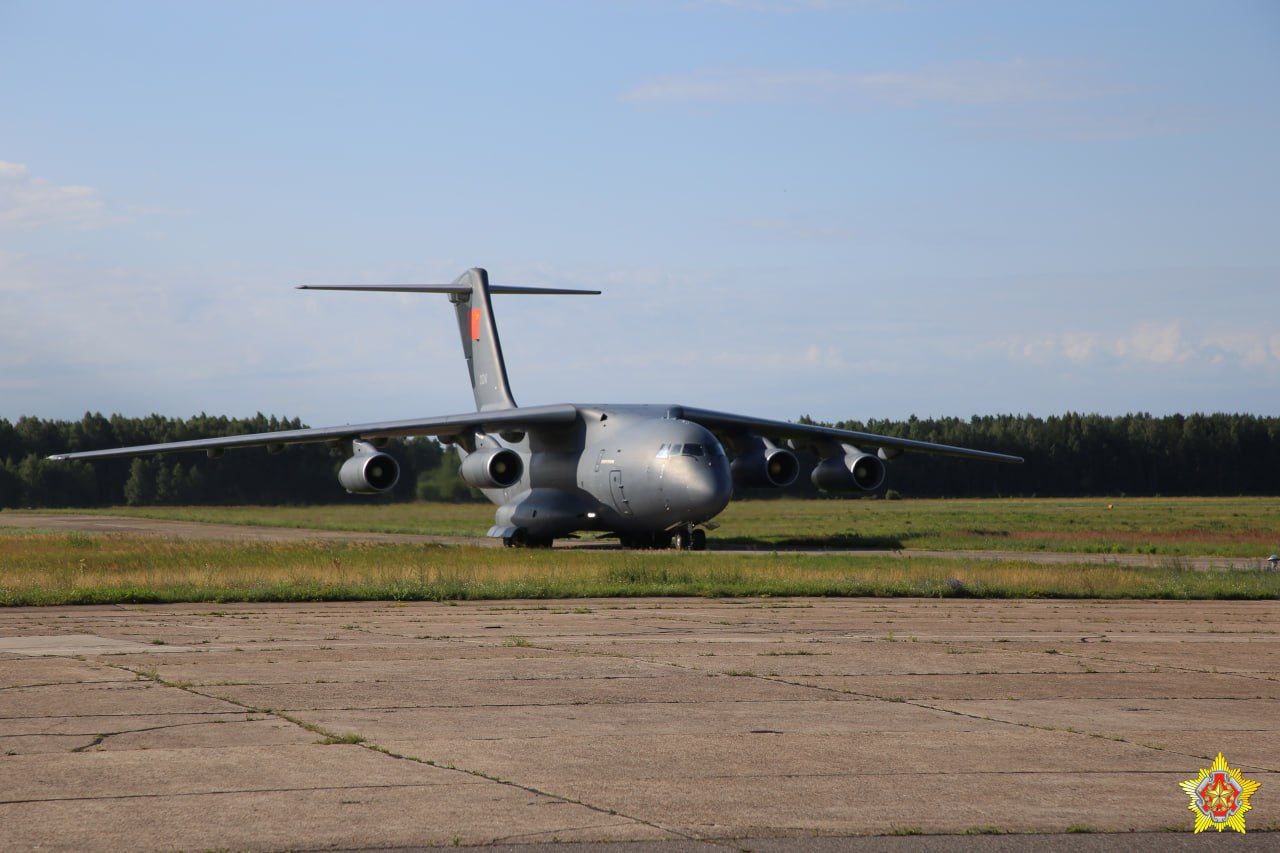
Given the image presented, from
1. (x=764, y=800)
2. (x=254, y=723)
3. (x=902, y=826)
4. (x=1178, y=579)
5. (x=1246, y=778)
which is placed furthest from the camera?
(x=1178, y=579)

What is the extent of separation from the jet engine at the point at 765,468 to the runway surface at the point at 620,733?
59.4 feet

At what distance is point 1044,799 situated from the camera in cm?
732

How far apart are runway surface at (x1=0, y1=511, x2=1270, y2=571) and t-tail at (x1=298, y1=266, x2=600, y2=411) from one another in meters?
4.21

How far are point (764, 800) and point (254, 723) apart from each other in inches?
147

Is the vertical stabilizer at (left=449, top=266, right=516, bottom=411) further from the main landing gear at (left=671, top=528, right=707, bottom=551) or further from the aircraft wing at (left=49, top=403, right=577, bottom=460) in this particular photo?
the main landing gear at (left=671, top=528, right=707, bottom=551)

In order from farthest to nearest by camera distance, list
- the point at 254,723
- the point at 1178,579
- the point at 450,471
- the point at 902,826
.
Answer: the point at 450,471, the point at 1178,579, the point at 254,723, the point at 902,826

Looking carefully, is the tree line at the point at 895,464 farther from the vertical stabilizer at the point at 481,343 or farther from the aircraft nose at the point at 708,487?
the aircraft nose at the point at 708,487

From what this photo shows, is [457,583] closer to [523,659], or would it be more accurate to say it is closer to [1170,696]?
[523,659]

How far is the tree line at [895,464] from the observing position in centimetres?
6338

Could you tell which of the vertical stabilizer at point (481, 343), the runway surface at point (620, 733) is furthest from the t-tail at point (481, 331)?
the runway surface at point (620, 733)

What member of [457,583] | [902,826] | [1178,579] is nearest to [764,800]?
[902,826]

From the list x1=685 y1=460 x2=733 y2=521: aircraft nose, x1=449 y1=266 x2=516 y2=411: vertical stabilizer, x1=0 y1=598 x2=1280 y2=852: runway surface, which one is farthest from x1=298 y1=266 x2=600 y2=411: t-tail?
x1=0 y1=598 x2=1280 y2=852: runway surface

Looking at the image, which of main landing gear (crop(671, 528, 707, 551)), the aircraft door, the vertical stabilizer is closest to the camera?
the aircraft door

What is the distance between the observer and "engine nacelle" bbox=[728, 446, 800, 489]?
1353 inches
